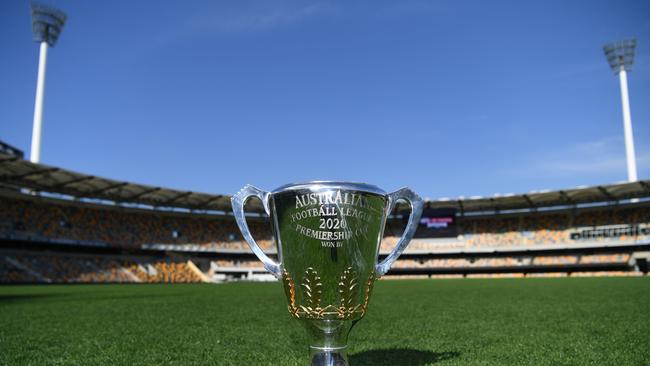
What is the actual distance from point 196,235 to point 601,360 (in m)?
41.1

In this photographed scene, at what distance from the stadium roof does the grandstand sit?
0.08 m

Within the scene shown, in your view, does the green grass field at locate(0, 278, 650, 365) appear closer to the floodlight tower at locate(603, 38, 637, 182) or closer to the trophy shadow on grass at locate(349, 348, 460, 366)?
the trophy shadow on grass at locate(349, 348, 460, 366)

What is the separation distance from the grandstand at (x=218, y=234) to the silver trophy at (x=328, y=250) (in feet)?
87.5

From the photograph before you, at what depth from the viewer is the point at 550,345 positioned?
3471 millimetres

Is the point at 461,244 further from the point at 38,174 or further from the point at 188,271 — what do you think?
the point at 38,174

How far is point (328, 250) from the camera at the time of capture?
6.21ft

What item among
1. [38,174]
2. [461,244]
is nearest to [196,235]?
[38,174]

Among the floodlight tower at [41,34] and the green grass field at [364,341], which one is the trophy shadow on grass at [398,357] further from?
the floodlight tower at [41,34]

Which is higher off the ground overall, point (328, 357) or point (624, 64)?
point (624, 64)

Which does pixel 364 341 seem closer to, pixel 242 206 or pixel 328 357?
pixel 328 357

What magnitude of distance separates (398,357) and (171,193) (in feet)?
110

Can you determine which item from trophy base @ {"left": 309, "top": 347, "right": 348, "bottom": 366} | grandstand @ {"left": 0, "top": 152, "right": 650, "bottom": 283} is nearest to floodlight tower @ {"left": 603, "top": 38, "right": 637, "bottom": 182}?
grandstand @ {"left": 0, "top": 152, "right": 650, "bottom": 283}

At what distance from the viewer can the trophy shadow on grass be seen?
107 inches

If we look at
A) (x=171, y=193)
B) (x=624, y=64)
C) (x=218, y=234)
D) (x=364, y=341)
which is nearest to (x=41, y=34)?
(x=171, y=193)
